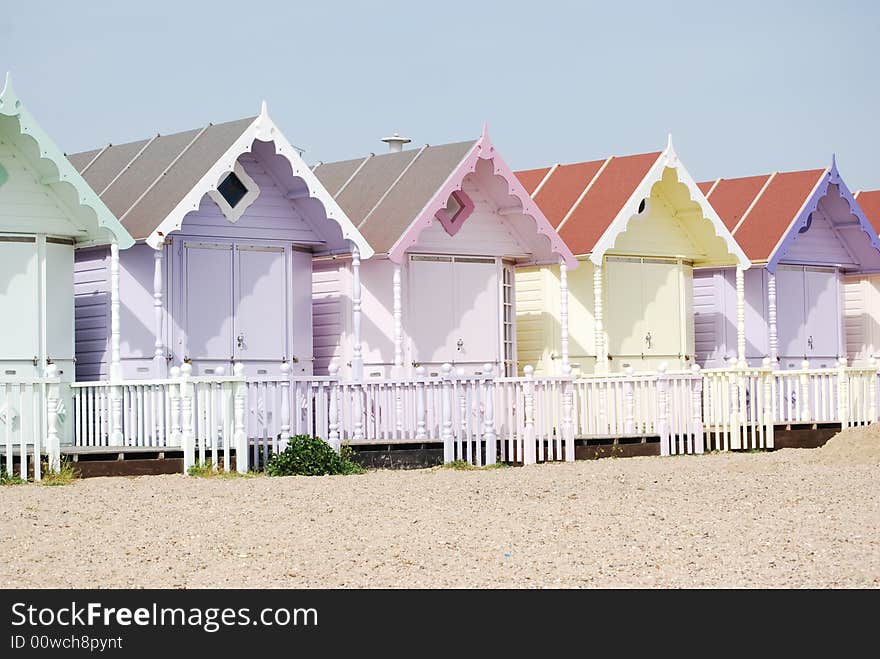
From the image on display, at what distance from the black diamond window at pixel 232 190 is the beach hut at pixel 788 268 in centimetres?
922

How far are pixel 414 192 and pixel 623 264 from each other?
14.8 feet

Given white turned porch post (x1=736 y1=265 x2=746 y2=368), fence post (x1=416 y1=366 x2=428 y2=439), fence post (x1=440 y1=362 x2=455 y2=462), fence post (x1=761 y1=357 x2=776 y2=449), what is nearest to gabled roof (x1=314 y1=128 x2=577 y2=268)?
fence post (x1=416 y1=366 x2=428 y2=439)

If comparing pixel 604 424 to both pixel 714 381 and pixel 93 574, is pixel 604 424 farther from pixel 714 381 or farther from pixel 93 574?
pixel 93 574

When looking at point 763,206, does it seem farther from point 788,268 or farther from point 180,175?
point 180,175

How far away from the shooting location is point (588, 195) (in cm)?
2603

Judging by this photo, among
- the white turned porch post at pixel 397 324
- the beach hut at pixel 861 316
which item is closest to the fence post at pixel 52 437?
the white turned porch post at pixel 397 324

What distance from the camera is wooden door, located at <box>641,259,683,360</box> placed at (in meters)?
26.2

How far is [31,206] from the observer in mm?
19938

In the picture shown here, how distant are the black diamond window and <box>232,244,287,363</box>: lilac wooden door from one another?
0.59 m

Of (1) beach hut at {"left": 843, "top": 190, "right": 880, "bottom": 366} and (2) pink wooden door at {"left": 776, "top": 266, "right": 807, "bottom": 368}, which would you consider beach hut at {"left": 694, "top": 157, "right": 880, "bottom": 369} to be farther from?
(1) beach hut at {"left": 843, "top": 190, "right": 880, "bottom": 366}

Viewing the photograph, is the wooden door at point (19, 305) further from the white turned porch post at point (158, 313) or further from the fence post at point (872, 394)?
the fence post at point (872, 394)

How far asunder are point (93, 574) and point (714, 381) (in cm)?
1251

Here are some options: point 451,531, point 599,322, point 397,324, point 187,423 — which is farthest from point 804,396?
point 451,531

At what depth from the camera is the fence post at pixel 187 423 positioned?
58.4ft
